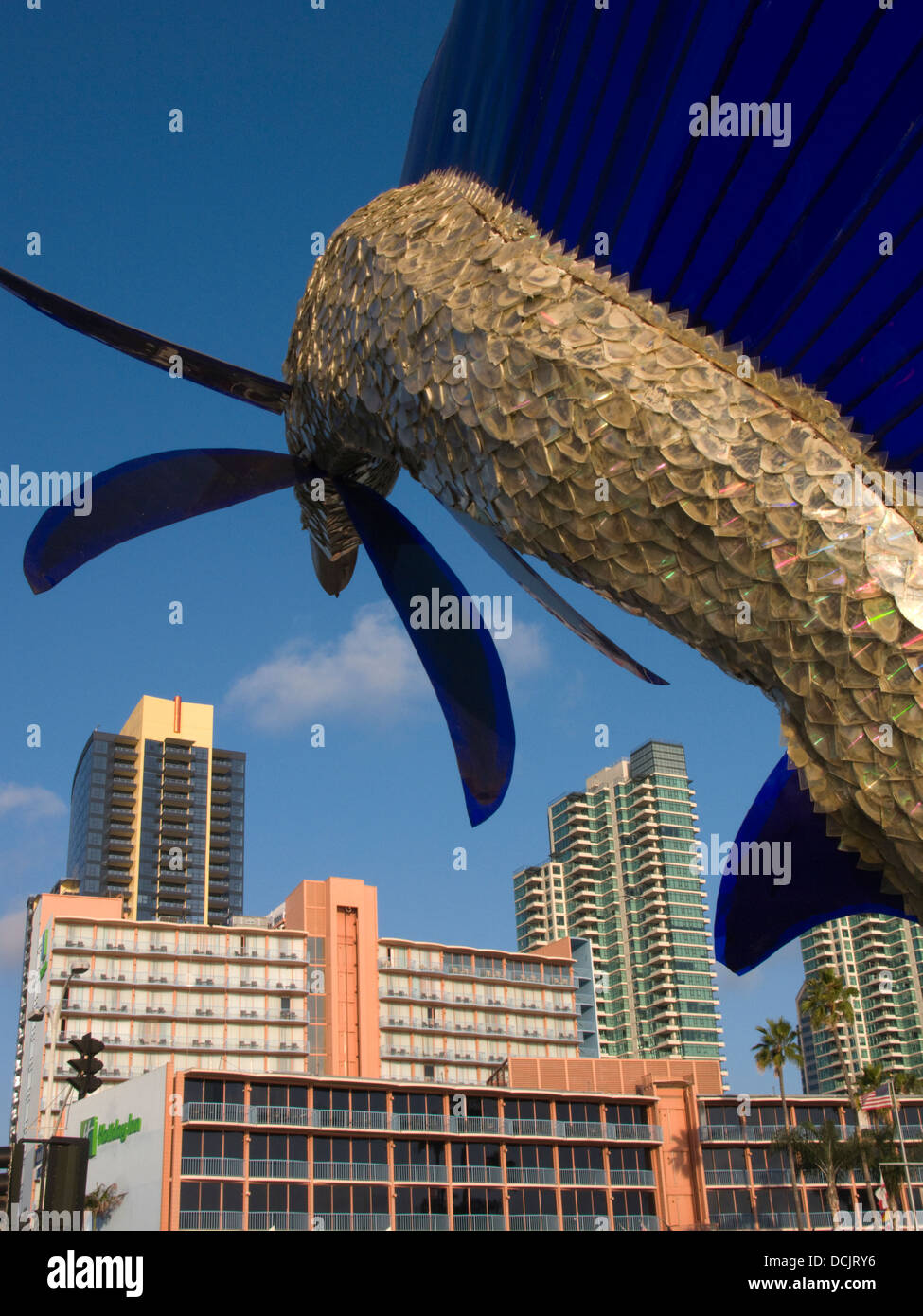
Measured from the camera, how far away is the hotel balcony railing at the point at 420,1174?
31281 mm

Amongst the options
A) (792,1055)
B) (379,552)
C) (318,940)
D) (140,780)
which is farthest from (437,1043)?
(379,552)

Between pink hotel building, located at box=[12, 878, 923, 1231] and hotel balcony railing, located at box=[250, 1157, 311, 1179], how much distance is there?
1.5 inches

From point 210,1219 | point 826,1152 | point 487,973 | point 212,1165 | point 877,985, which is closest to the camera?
point 210,1219

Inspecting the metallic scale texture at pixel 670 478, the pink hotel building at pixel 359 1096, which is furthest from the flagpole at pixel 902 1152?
the metallic scale texture at pixel 670 478

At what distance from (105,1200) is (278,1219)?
481 centimetres

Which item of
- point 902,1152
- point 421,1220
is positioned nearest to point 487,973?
point 902,1152

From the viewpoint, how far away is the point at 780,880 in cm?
548

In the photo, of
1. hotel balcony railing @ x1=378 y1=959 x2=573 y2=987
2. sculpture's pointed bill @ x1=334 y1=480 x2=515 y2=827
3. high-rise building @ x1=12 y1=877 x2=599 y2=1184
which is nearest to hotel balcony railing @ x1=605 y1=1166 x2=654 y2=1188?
high-rise building @ x1=12 y1=877 x2=599 y2=1184

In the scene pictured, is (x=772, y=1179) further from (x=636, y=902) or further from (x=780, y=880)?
(x=636, y=902)

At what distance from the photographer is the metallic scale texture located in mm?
3982

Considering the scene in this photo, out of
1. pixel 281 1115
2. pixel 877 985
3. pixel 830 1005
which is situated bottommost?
pixel 281 1115

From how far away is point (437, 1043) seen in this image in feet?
176

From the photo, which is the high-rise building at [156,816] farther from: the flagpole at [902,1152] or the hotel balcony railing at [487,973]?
the flagpole at [902,1152]
